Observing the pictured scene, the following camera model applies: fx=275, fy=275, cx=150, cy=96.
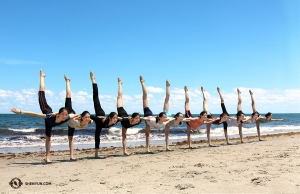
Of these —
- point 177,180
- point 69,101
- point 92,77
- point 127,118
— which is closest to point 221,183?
point 177,180

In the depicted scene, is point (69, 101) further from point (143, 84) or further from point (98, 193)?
point (98, 193)

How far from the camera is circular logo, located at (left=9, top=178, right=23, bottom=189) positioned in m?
5.64

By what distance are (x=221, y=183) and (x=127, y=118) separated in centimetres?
524

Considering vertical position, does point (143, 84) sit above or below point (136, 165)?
above

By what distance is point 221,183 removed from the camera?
516 cm

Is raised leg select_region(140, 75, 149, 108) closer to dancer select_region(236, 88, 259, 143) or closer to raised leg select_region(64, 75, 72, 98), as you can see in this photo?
raised leg select_region(64, 75, 72, 98)

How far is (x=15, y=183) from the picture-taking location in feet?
19.4

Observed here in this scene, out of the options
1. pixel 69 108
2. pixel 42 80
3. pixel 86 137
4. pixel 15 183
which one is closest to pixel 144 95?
pixel 69 108

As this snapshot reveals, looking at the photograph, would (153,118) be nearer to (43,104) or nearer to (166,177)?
(43,104)

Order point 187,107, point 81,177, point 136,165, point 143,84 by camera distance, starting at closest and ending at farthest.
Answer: point 81,177
point 136,165
point 143,84
point 187,107

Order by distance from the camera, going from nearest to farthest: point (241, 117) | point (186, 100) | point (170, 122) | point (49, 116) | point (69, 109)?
point (49, 116) → point (69, 109) → point (170, 122) → point (186, 100) → point (241, 117)

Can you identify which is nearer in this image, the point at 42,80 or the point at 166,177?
the point at 166,177

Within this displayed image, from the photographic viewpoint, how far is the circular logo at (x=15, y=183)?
564 cm

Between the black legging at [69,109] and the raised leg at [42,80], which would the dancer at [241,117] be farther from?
the raised leg at [42,80]
